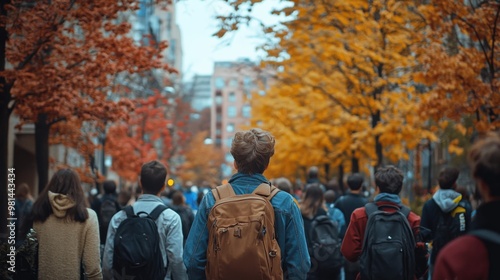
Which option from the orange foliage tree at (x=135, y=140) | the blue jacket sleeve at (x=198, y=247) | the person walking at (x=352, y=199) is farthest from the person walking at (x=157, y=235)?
the orange foliage tree at (x=135, y=140)

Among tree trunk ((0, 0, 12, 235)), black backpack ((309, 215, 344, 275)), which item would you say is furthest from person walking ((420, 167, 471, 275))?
tree trunk ((0, 0, 12, 235))

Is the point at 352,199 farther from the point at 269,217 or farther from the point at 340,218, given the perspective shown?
the point at 269,217

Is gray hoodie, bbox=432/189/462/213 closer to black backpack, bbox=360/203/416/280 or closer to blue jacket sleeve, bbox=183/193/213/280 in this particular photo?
black backpack, bbox=360/203/416/280

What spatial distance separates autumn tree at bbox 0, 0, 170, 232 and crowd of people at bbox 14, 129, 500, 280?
4390mm

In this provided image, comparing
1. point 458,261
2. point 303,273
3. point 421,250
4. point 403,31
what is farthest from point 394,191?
point 403,31

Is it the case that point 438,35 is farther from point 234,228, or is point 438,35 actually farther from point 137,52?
point 234,228

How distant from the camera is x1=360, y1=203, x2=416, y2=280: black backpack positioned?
7020 millimetres

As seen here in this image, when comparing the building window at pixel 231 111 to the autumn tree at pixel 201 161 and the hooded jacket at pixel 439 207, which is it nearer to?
the autumn tree at pixel 201 161

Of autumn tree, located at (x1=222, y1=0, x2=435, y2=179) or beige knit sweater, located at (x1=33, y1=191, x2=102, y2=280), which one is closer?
beige knit sweater, located at (x1=33, y1=191, x2=102, y2=280)

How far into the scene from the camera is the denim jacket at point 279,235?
541 cm

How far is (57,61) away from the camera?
15617mm

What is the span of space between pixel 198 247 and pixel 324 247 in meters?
4.84

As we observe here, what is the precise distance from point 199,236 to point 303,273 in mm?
733

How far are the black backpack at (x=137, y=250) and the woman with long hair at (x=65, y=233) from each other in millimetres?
269
